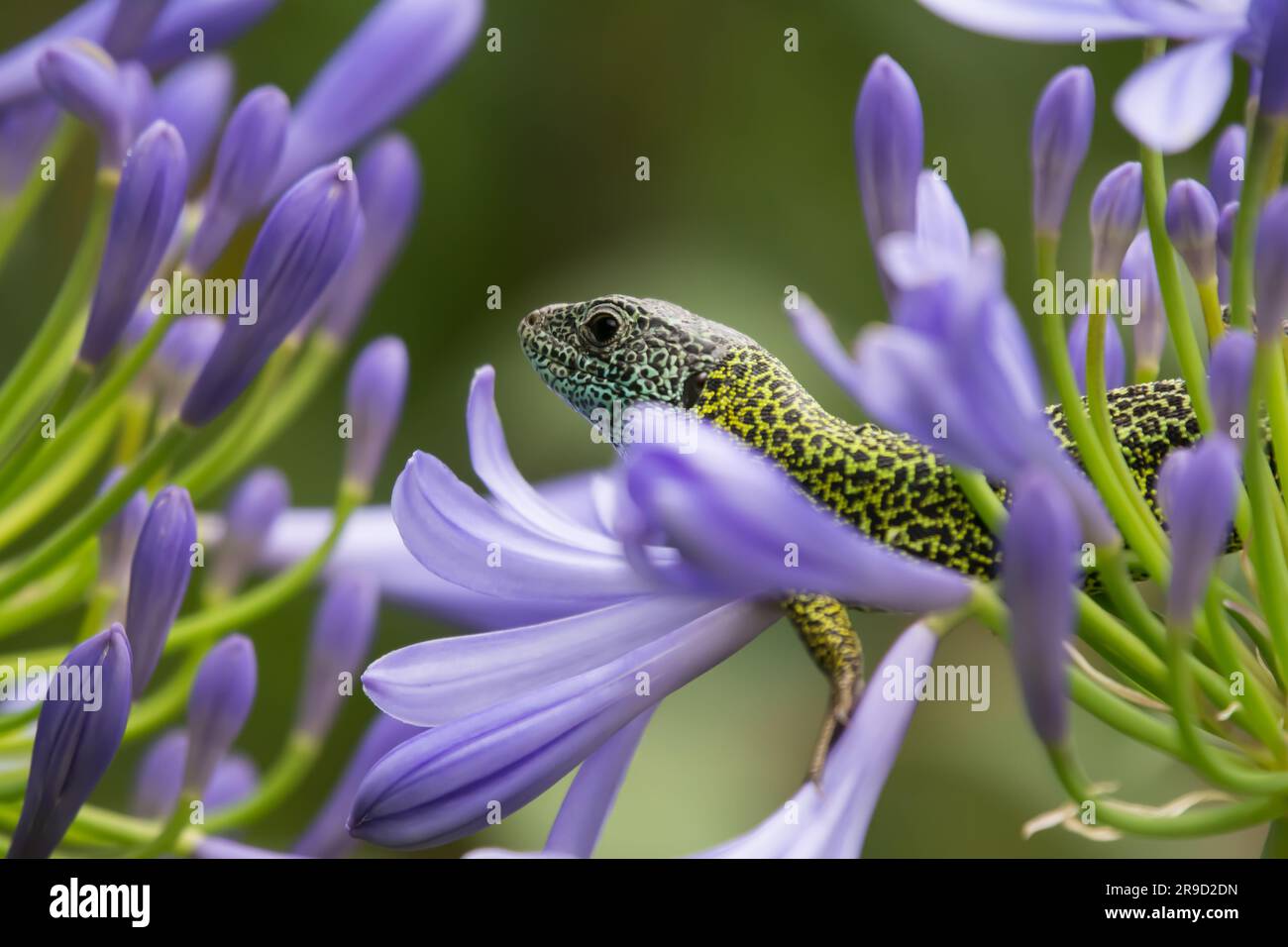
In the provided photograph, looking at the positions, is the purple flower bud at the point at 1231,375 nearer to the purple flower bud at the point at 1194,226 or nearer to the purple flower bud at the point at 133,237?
the purple flower bud at the point at 1194,226

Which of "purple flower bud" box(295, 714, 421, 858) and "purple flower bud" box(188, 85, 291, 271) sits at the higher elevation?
"purple flower bud" box(188, 85, 291, 271)

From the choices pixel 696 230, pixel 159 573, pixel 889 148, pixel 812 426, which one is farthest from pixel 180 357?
pixel 696 230

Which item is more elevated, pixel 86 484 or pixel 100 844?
pixel 86 484

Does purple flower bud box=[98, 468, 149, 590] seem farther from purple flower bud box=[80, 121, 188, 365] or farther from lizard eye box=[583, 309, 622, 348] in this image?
lizard eye box=[583, 309, 622, 348]

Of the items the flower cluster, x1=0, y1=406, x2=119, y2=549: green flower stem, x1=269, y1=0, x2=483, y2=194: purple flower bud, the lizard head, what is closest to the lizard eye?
the lizard head

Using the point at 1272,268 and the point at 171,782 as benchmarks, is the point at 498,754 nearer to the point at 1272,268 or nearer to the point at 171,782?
the point at 1272,268
